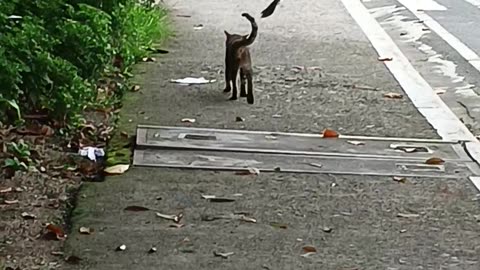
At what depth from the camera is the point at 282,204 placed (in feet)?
20.1

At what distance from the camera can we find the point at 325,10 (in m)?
14.8

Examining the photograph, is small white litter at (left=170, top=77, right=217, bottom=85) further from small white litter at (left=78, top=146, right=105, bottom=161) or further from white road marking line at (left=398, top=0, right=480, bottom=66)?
white road marking line at (left=398, top=0, right=480, bottom=66)

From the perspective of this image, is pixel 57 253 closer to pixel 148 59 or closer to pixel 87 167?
pixel 87 167

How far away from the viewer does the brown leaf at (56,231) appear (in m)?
5.46

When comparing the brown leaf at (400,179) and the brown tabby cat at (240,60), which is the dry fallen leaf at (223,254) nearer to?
the brown leaf at (400,179)

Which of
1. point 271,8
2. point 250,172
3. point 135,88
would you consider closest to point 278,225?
point 250,172

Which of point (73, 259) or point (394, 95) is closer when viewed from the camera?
point (73, 259)

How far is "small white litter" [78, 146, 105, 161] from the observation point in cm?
689

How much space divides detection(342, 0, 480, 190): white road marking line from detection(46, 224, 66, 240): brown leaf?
2723mm

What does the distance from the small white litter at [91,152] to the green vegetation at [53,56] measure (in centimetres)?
42

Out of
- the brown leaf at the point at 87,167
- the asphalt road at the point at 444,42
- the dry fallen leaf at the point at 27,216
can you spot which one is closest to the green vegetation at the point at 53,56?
the brown leaf at the point at 87,167

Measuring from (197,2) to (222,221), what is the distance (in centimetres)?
964

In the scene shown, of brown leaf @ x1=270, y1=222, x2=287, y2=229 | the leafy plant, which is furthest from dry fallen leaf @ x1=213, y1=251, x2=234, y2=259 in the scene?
the leafy plant

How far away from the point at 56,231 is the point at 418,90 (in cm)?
500
